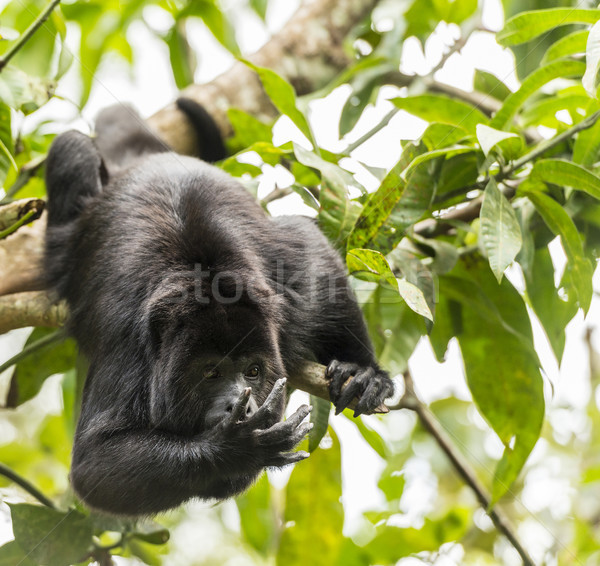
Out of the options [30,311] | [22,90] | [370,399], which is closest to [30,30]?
[22,90]

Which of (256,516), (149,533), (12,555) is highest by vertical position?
(12,555)

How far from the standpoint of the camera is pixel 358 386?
263cm

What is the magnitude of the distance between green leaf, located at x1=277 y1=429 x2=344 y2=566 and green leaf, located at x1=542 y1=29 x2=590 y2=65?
1.95 meters

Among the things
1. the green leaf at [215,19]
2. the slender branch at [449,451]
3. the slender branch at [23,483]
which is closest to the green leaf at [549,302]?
→ the slender branch at [449,451]

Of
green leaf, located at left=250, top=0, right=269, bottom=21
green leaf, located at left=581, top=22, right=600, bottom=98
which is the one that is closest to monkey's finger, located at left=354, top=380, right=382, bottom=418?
green leaf, located at left=581, top=22, right=600, bottom=98

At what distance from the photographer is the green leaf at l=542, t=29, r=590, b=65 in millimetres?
2635

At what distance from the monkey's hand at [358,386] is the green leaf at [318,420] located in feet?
0.53

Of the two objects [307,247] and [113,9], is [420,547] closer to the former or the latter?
Result: [307,247]

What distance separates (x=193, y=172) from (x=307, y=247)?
2.30 feet

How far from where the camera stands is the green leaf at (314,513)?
3.08 meters

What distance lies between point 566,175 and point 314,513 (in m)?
1.83

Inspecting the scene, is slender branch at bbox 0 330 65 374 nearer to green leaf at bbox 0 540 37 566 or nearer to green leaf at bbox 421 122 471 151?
green leaf at bbox 0 540 37 566

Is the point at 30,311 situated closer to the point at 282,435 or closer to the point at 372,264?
the point at 282,435

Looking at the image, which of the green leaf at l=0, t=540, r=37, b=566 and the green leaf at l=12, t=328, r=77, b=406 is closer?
the green leaf at l=0, t=540, r=37, b=566
